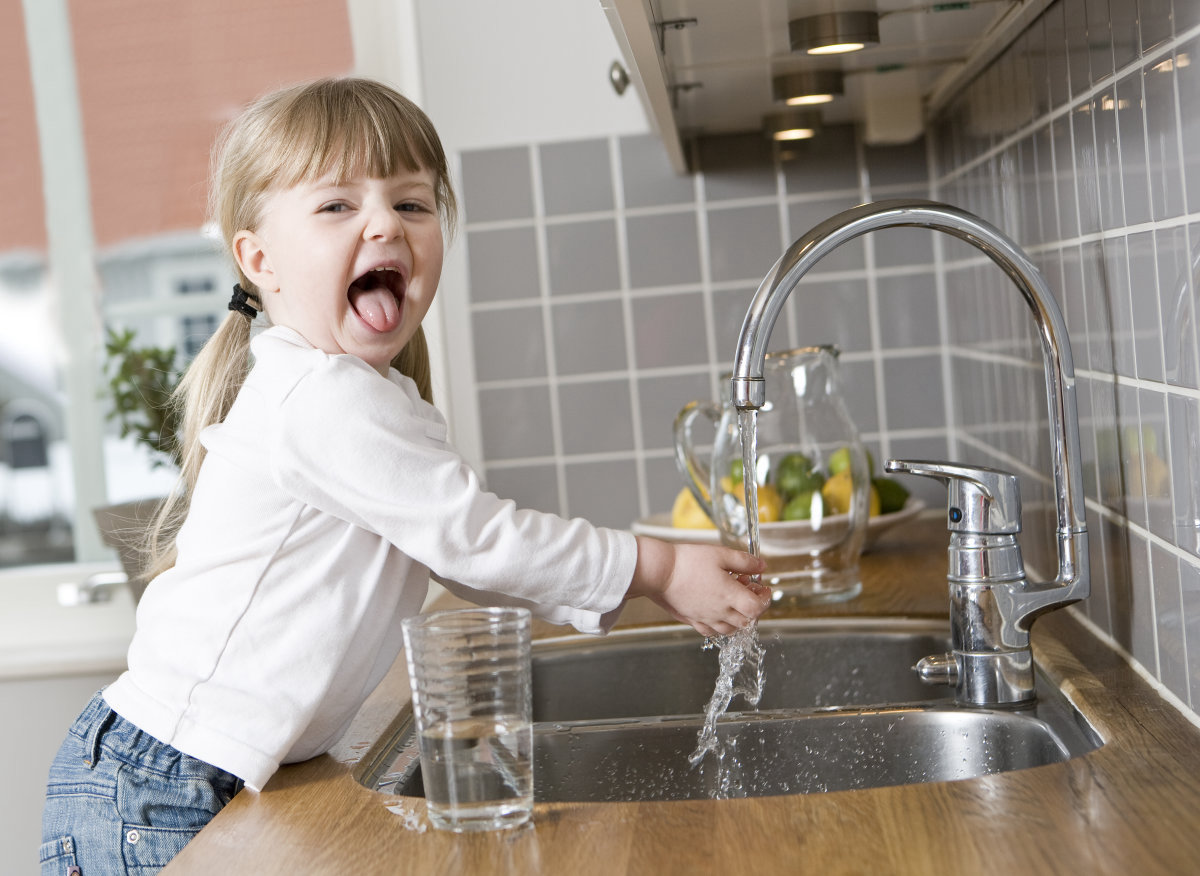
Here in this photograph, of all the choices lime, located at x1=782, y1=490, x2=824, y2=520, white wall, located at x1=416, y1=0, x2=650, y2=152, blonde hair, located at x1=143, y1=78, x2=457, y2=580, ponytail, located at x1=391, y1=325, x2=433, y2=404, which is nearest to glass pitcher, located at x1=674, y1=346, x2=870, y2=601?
lime, located at x1=782, y1=490, x2=824, y2=520

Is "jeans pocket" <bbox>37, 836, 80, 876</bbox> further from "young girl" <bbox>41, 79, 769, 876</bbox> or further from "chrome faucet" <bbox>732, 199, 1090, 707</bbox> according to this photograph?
"chrome faucet" <bbox>732, 199, 1090, 707</bbox>

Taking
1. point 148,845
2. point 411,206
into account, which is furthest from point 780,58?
point 148,845

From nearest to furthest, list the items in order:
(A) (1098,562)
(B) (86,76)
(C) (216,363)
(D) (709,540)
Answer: (A) (1098,562) → (C) (216,363) → (D) (709,540) → (B) (86,76)

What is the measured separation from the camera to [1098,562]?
98 cm

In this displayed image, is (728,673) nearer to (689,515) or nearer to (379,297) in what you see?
(379,297)

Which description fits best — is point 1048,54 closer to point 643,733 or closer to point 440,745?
point 643,733

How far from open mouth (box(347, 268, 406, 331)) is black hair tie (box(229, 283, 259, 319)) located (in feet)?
0.47

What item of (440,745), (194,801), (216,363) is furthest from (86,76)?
(440,745)

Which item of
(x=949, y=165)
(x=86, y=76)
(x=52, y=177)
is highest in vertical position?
(x=86, y=76)

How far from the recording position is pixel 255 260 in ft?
3.34

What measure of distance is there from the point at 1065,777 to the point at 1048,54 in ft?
2.02

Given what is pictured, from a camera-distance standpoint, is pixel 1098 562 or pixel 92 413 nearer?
pixel 1098 562

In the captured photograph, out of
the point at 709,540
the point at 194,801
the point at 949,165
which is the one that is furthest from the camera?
the point at 949,165

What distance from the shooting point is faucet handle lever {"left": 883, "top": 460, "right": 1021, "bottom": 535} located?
0.90m
